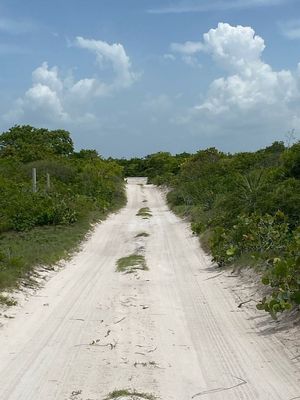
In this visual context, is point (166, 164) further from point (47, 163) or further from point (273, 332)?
point (273, 332)

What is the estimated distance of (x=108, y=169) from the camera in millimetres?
59688

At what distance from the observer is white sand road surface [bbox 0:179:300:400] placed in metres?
6.38

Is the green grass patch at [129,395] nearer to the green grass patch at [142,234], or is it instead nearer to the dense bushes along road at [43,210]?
the dense bushes along road at [43,210]

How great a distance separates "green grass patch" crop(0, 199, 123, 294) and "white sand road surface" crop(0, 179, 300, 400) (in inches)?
28.9

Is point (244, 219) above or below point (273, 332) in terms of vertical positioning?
above

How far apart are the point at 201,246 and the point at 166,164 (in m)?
61.2

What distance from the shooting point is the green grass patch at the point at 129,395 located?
5898 mm

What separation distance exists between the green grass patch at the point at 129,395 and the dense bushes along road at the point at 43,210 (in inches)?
207

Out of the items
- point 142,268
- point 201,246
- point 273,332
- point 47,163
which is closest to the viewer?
point 273,332

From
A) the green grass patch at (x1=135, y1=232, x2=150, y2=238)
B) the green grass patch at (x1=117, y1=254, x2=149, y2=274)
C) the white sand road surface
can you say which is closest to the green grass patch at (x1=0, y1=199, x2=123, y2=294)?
the white sand road surface

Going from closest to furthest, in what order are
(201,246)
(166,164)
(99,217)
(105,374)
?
(105,374)
(201,246)
(99,217)
(166,164)

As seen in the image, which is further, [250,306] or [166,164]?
[166,164]

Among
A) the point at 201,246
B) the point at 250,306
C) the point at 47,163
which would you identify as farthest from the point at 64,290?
the point at 47,163

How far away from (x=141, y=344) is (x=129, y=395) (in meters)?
2.14
